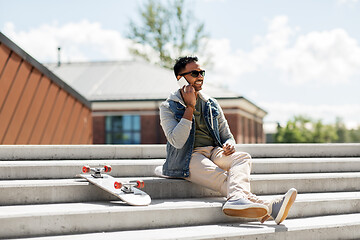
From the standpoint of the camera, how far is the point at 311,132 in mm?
83875

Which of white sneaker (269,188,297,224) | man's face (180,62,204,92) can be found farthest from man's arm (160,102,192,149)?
white sneaker (269,188,297,224)

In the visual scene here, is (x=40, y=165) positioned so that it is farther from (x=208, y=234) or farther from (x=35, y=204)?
(x=208, y=234)

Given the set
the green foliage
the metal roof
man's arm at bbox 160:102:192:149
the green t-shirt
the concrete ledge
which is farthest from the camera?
the green foliage

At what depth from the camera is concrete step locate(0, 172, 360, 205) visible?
404 centimetres

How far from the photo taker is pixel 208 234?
365cm

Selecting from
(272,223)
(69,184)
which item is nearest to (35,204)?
(69,184)

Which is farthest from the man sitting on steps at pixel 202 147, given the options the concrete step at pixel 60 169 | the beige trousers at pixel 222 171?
the concrete step at pixel 60 169

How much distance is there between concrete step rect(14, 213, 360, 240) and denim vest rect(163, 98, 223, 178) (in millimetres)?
686

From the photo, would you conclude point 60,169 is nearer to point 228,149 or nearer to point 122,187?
point 122,187

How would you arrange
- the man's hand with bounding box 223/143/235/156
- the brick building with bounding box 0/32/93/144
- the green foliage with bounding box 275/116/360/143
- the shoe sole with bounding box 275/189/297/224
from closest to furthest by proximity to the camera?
1. the shoe sole with bounding box 275/189/297/224
2. the man's hand with bounding box 223/143/235/156
3. the brick building with bounding box 0/32/93/144
4. the green foliage with bounding box 275/116/360/143

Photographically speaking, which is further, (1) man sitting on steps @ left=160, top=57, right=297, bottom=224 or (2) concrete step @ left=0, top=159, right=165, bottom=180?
(2) concrete step @ left=0, top=159, right=165, bottom=180

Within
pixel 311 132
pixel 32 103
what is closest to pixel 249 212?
pixel 32 103

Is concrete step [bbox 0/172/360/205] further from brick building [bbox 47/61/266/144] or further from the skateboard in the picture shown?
brick building [bbox 47/61/266/144]

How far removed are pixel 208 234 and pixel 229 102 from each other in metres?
20.2
